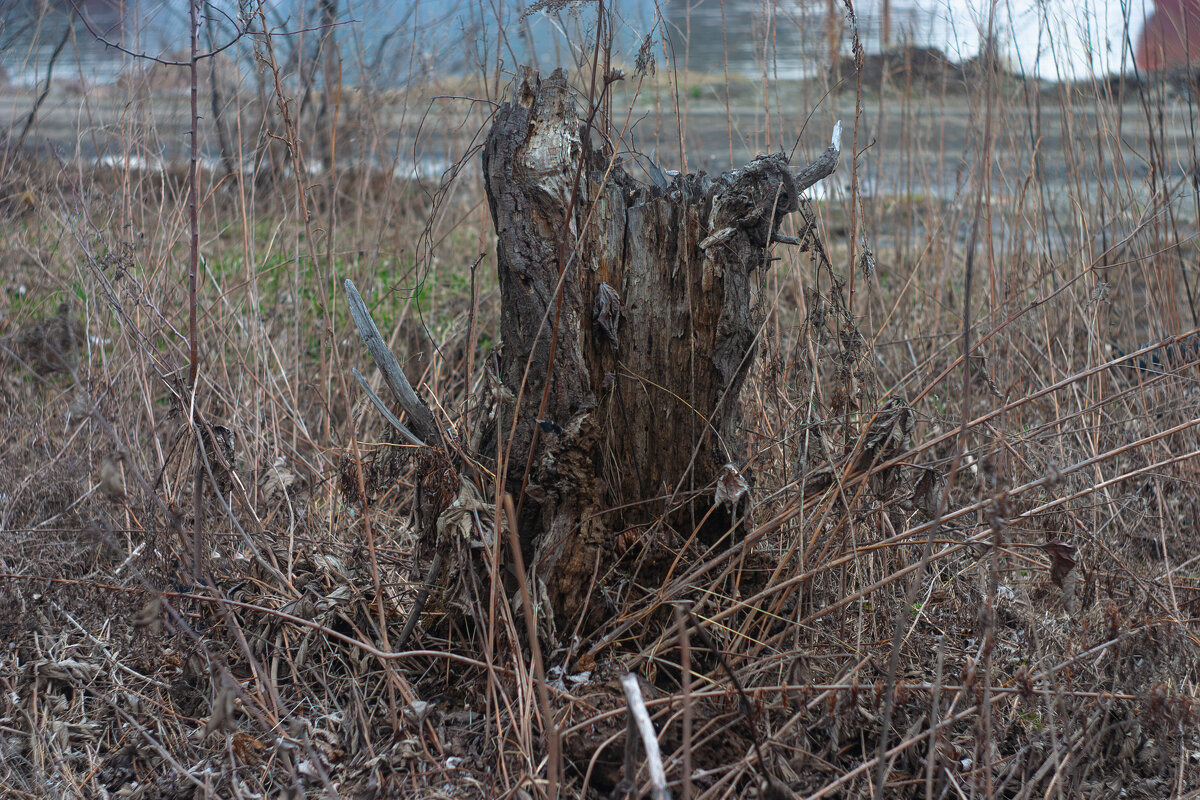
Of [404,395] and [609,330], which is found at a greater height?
[609,330]

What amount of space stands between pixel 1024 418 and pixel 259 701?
273 cm

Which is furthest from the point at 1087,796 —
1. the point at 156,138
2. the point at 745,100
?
the point at 745,100

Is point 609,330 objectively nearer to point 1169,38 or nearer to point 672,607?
point 672,607

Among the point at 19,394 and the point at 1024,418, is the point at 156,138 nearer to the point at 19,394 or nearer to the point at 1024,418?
the point at 19,394

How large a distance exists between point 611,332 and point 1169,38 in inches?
102

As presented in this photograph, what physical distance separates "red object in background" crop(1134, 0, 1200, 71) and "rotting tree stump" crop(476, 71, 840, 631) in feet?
5.82

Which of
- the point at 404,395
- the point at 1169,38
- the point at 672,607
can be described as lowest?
the point at 672,607

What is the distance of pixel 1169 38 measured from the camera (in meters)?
2.97

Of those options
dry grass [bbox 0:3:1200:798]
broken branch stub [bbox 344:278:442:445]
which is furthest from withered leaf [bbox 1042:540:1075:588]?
broken branch stub [bbox 344:278:442:445]

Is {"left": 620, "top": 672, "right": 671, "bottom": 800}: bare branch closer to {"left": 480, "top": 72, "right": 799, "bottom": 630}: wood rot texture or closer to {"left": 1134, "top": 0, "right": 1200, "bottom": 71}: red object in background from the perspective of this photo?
{"left": 480, "top": 72, "right": 799, "bottom": 630}: wood rot texture

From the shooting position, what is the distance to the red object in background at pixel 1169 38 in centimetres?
280

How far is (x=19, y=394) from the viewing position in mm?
3211

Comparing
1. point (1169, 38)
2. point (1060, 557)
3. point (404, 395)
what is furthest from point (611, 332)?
point (1169, 38)

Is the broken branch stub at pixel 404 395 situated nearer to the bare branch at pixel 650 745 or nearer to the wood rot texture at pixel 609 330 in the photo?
the wood rot texture at pixel 609 330
